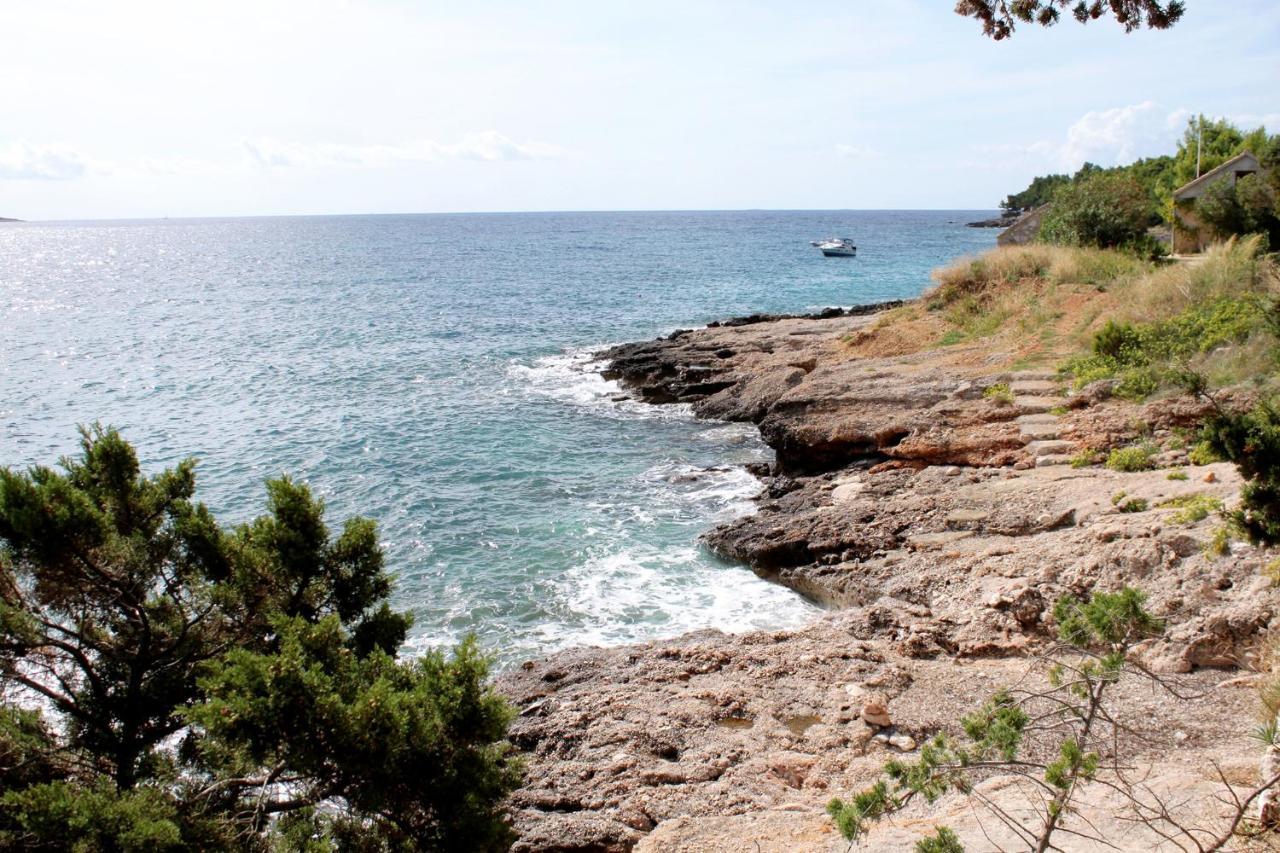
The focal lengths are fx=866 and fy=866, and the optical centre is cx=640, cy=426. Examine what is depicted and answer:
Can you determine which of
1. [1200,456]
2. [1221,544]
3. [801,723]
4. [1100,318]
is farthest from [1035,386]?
[801,723]

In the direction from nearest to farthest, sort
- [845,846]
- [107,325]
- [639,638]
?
[845,846] → [639,638] → [107,325]

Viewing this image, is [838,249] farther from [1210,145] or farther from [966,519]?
[966,519]

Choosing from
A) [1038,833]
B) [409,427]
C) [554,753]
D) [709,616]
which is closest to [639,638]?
[709,616]

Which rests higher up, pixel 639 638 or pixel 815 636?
pixel 815 636

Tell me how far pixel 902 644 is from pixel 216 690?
8.58 m

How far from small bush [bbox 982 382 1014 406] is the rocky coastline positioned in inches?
2.2

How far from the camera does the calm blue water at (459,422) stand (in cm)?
1642

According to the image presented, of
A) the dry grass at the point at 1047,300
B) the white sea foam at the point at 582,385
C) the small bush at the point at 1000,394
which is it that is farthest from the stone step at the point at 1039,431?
the white sea foam at the point at 582,385

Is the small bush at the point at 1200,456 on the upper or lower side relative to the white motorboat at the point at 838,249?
lower

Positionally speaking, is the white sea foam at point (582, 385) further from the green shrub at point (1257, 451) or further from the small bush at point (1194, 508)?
the green shrub at point (1257, 451)

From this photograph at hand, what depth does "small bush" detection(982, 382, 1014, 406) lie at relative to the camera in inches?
740

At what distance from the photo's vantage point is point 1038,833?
6500 mm

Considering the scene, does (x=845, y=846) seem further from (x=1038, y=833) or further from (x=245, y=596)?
(x=245, y=596)

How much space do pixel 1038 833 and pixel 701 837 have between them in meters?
2.81
